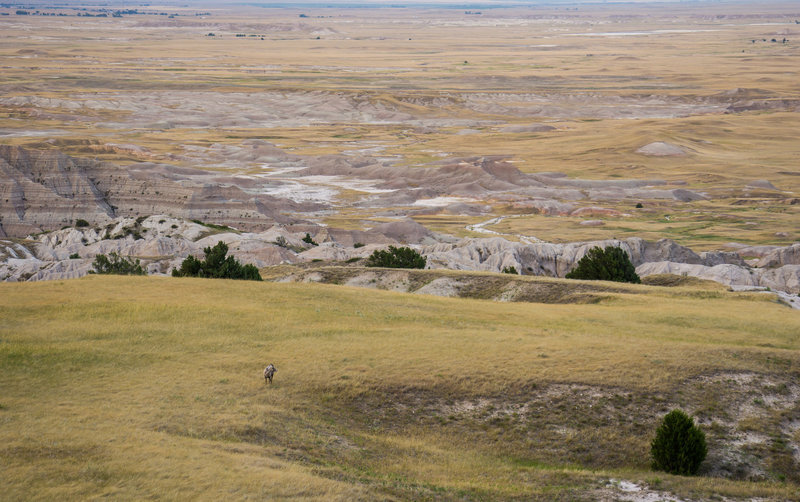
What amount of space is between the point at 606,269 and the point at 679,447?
112 ft

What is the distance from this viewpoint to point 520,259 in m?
73.4

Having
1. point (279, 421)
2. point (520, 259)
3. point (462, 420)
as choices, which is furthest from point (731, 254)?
point (279, 421)

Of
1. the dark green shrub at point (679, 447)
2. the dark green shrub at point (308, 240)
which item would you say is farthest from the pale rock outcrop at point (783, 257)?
the dark green shrub at point (679, 447)

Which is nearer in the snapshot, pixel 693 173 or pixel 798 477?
pixel 798 477

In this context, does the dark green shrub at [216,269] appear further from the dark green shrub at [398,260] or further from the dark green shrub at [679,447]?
the dark green shrub at [679,447]

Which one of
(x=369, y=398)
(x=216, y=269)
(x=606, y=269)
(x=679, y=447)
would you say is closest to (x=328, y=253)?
(x=216, y=269)

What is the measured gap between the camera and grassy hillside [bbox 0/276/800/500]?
19.2 metres

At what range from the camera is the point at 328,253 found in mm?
77000

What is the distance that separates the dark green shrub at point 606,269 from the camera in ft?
183

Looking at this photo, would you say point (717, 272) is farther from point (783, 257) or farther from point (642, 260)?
point (783, 257)

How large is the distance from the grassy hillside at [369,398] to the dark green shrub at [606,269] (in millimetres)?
16983

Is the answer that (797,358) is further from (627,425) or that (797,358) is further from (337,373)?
(337,373)

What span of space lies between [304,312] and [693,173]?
11486 cm

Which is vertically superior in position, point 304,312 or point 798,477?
point 304,312
